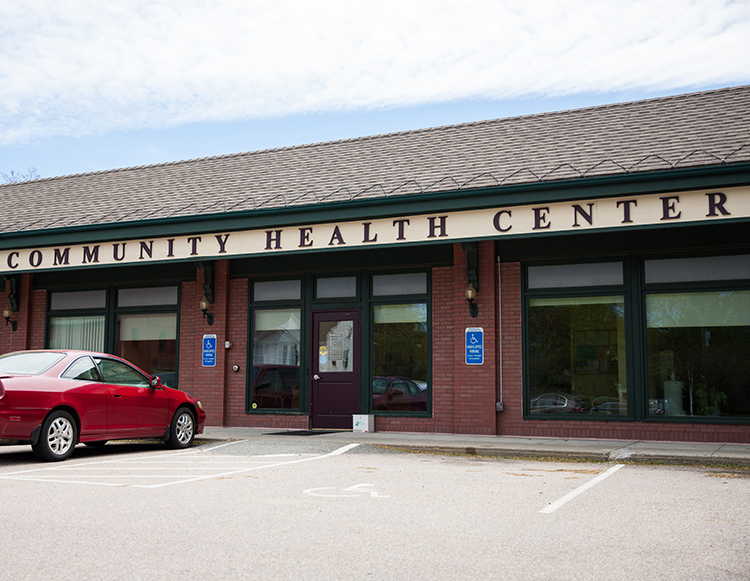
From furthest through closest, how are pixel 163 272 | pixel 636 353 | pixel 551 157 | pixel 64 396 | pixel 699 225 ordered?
pixel 163 272, pixel 551 157, pixel 636 353, pixel 699 225, pixel 64 396

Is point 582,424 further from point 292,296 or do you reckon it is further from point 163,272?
point 163,272

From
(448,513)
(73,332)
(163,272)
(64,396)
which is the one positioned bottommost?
(448,513)

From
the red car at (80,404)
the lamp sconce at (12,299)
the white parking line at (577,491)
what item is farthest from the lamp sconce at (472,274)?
the lamp sconce at (12,299)

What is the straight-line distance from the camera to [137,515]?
6.05 meters

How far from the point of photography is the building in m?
11.6

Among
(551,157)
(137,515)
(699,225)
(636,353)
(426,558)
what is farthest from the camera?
(551,157)

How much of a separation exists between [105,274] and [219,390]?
3.87 metres

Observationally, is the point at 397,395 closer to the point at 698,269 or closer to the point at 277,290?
the point at 277,290


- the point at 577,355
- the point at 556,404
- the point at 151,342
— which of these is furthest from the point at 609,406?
the point at 151,342

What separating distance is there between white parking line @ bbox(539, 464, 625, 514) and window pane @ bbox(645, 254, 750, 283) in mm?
→ 3706

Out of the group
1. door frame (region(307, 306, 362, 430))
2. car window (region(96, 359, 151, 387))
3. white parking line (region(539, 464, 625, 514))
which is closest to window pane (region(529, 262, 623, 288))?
door frame (region(307, 306, 362, 430))

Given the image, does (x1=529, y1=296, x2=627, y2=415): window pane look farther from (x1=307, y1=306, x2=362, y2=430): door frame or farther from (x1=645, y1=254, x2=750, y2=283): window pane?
(x1=307, y1=306, x2=362, y2=430): door frame

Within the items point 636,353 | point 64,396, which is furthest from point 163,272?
point 636,353

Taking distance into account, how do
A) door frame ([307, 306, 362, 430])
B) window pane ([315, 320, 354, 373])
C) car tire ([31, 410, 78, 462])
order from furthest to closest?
window pane ([315, 320, 354, 373]) → door frame ([307, 306, 362, 430]) → car tire ([31, 410, 78, 462])
